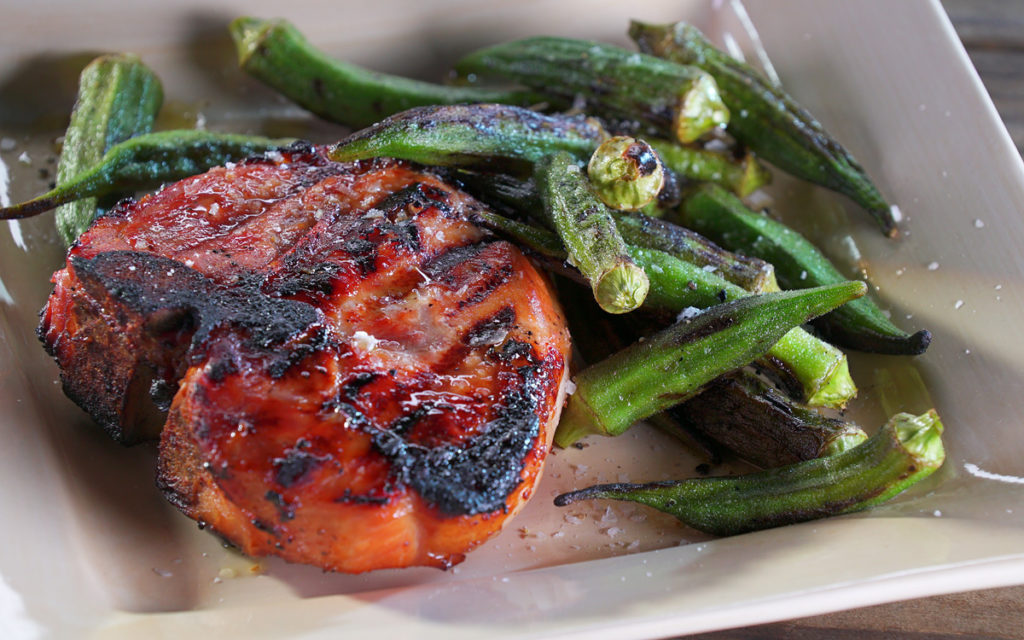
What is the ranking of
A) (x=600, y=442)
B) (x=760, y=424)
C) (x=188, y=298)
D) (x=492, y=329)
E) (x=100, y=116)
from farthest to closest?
(x=100, y=116) < (x=600, y=442) < (x=760, y=424) < (x=492, y=329) < (x=188, y=298)

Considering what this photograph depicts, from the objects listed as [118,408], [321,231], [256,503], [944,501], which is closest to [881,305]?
[944,501]

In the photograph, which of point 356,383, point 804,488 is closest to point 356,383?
point 356,383

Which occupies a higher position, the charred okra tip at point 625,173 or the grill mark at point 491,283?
the charred okra tip at point 625,173

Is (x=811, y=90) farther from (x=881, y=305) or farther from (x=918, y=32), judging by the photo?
(x=881, y=305)

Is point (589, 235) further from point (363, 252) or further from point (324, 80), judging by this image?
point (324, 80)

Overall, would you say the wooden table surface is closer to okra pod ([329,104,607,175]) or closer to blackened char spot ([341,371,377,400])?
blackened char spot ([341,371,377,400])

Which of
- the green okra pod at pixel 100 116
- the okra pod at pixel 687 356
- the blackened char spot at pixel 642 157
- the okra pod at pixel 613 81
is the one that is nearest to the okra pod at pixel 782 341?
the okra pod at pixel 687 356

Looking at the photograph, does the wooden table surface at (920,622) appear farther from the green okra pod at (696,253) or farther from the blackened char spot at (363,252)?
the blackened char spot at (363,252)
